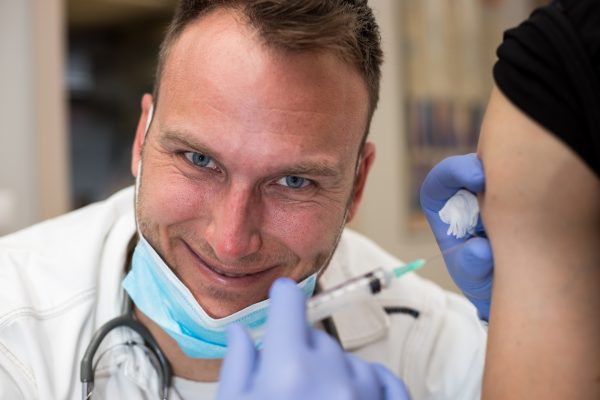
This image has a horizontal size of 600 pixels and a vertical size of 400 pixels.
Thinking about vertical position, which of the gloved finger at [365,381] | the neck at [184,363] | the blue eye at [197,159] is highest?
the blue eye at [197,159]

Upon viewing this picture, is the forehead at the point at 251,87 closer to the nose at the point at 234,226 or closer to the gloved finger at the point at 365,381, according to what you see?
the nose at the point at 234,226

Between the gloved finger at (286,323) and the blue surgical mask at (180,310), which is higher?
the gloved finger at (286,323)

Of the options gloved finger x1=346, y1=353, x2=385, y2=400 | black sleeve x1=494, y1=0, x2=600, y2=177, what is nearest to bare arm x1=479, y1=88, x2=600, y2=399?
black sleeve x1=494, y1=0, x2=600, y2=177

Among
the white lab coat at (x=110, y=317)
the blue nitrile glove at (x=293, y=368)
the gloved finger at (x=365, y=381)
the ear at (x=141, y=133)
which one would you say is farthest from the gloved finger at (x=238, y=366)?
the ear at (x=141, y=133)

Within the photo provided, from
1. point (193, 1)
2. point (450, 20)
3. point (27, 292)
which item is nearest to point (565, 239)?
point (193, 1)

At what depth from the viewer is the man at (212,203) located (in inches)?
37.9

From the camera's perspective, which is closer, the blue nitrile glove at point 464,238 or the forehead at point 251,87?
the blue nitrile glove at point 464,238

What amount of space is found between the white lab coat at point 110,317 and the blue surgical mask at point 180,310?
10 centimetres

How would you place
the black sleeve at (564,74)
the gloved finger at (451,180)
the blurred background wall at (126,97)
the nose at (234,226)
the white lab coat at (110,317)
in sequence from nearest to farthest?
the black sleeve at (564,74) < the gloved finger at (451,180) < the nose at (234,226) < the white lab coat at (110,317) < the blurred background wall at (126,97)

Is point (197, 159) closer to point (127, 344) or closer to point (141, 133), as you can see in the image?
point (141, 133)

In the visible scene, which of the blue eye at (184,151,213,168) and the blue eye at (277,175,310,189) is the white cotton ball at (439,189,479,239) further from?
the blue eye at (184,151,213,168)

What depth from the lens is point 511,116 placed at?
685 millimetres

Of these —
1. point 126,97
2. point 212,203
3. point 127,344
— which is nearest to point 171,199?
point 212,203

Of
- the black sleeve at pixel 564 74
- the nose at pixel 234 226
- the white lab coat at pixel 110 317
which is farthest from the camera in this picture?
the white lab coat at pixel 110 317
